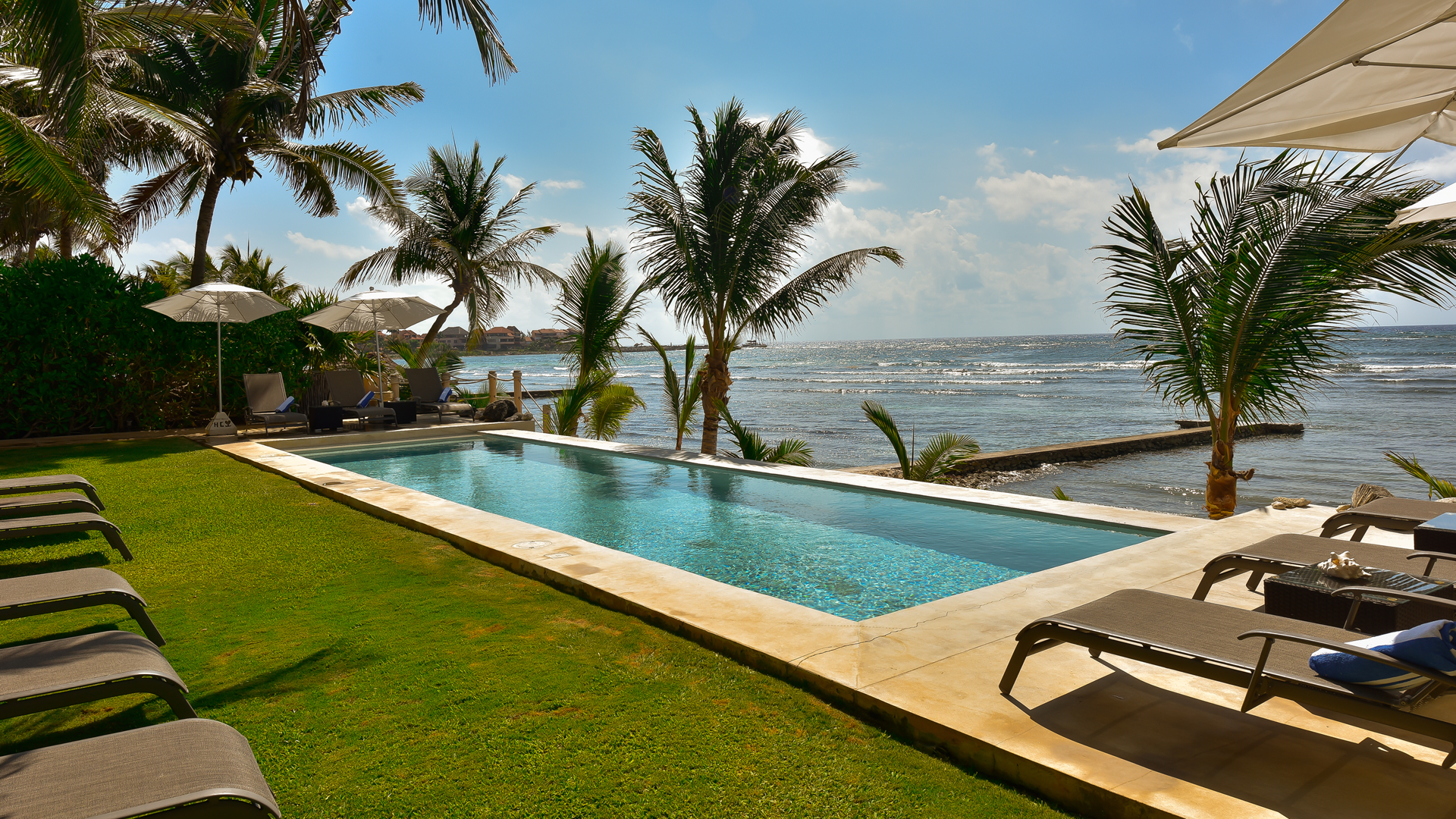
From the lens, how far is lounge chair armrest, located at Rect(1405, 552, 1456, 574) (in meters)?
3.50

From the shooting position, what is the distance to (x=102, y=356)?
42.1ft

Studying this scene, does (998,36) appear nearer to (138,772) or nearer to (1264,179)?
(1264,179)

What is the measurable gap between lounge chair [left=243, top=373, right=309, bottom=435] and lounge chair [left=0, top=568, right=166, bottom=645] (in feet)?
34.6

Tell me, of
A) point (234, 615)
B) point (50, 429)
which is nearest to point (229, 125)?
point (50, 429)

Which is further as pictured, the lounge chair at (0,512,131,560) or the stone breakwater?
the stone breakwater

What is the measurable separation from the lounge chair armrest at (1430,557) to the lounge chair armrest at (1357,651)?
1.59 metres

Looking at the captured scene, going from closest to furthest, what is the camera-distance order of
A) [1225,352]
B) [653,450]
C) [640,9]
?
1. [1225,352]
2. [653,450]
3. [640,9]

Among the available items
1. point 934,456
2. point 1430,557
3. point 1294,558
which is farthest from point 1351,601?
point 934,456

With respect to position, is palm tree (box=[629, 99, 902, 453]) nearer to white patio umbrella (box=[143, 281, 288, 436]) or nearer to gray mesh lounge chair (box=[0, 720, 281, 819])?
white patio umbrella (box=[143, 281, 288, 436])

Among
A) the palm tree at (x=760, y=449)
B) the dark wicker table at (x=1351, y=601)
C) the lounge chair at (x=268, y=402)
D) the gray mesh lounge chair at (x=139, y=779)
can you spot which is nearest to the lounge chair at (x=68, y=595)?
the gray mesh lounge chair at (x=139, y=779)

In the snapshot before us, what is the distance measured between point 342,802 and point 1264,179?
878 cm

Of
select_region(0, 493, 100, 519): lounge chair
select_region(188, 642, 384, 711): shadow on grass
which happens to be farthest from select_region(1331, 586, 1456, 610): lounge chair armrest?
select_region(0, 493, 100, 519): lounge chair

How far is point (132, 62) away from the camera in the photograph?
13.0m

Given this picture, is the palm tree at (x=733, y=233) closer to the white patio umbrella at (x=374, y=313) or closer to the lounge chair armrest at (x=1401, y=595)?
the white patio umbrella at (x=374, y=313)
